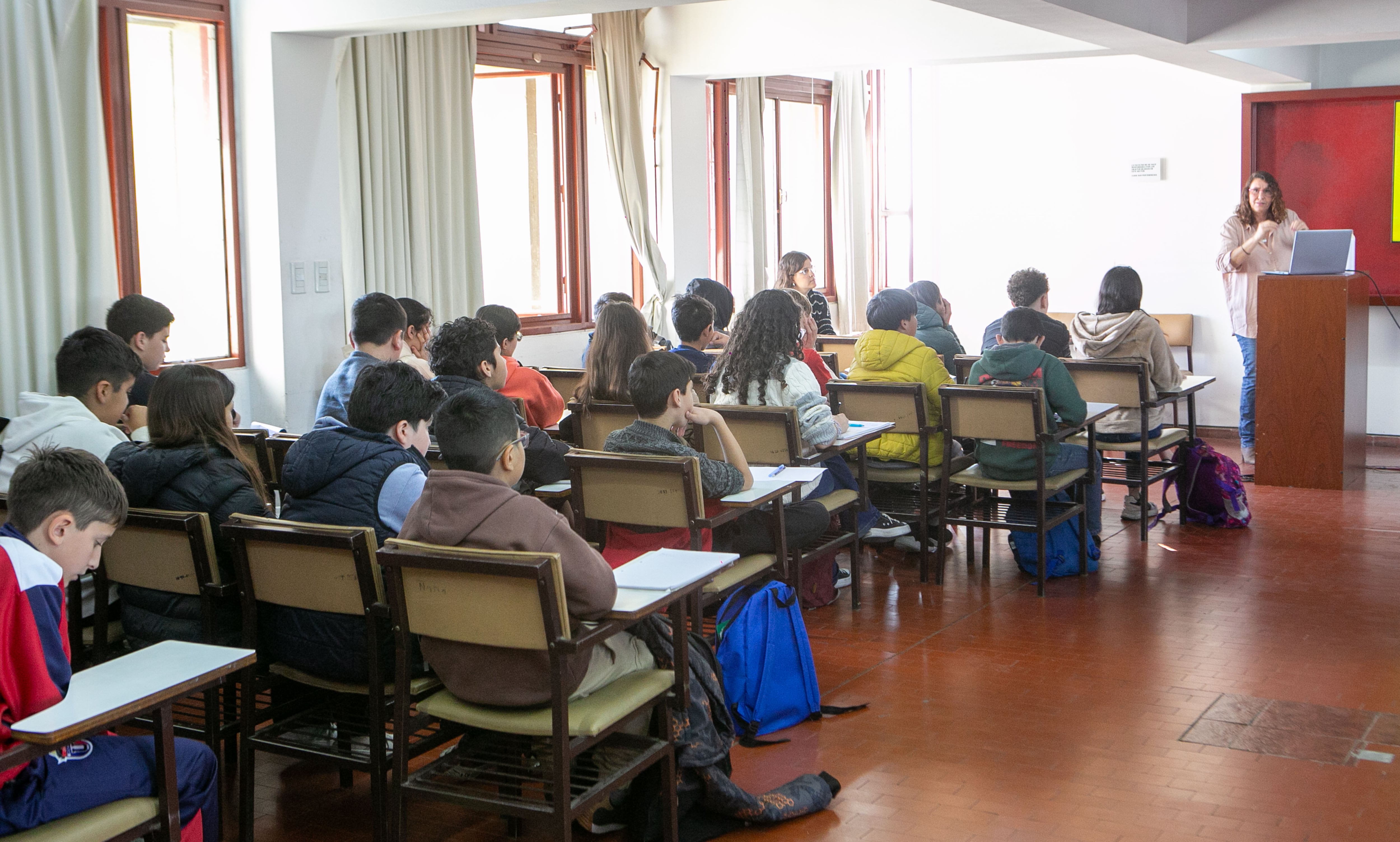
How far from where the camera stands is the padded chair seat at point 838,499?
15.9ft

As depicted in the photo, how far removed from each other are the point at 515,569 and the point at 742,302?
23.3 feet

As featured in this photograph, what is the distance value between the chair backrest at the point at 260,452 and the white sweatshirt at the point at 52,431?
0.51 m

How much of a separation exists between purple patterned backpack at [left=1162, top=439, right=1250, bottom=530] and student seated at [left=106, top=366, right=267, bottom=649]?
15.3ft

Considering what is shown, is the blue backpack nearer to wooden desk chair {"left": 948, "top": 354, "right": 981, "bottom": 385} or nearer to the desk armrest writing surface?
wooden desk chair {"left": 948, "top": 354, "right": 981, "bottom": 385}

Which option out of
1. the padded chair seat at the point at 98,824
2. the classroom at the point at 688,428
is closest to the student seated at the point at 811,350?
the classroom at the point at 688,428

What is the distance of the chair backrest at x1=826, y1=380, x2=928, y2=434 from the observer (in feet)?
17.0

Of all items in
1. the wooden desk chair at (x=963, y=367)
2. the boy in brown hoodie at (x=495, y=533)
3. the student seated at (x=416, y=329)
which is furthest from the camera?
the wooden desk chair at (x=963, y=367)

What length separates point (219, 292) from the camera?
5793mm

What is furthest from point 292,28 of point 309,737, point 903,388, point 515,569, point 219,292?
point 515,569

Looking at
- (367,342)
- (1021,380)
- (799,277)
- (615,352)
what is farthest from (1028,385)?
(367,342)

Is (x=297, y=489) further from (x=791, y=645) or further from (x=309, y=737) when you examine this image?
(x=791, y=645)

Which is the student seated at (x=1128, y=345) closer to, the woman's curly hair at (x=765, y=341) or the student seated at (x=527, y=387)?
the woman's curly hair at (x=765, y=341)

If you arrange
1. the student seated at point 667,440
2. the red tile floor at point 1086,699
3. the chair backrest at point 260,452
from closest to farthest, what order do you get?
the red tile floor at point 1086,699 < the student seated at point 667,440 < the chair backrest at point 260,452

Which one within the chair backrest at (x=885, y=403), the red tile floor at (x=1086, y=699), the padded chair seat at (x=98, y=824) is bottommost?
the red tile floor at (x=1086, y=699)
